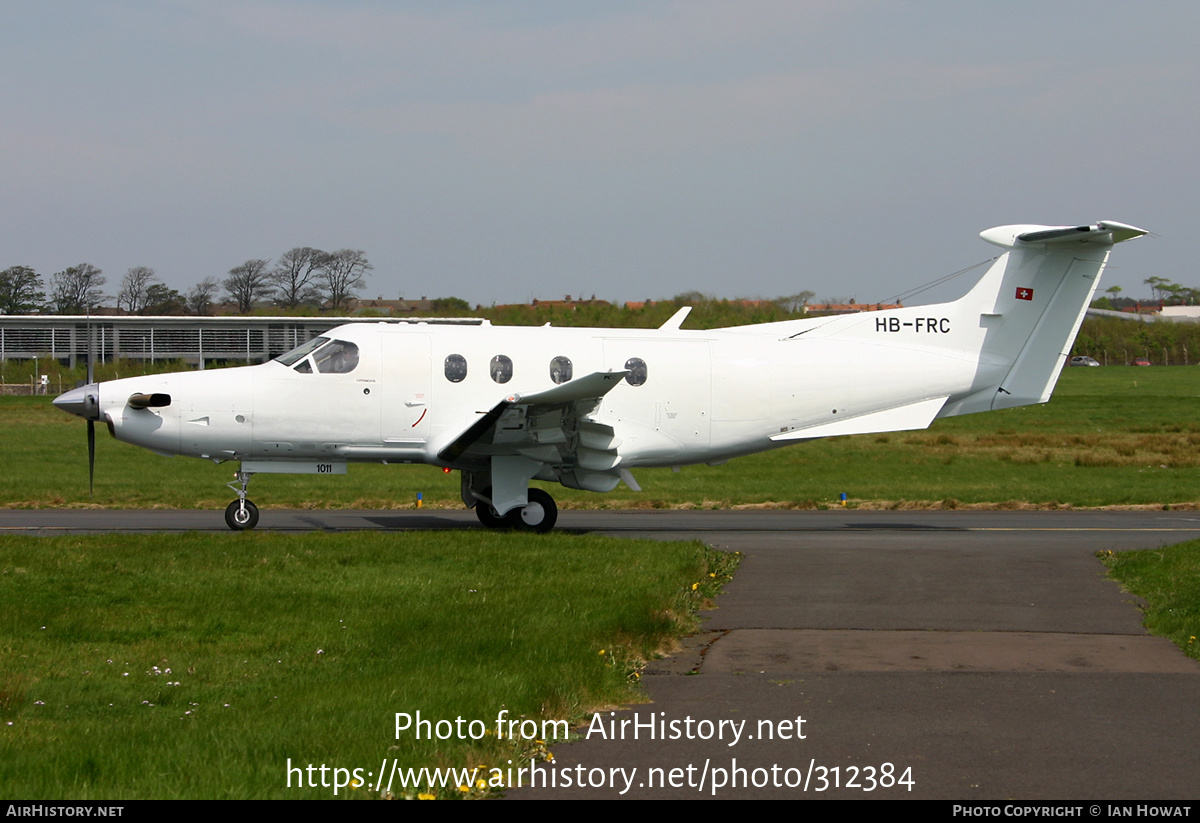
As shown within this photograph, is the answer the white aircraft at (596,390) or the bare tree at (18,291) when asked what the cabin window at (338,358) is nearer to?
the white aircraft at (596,390)

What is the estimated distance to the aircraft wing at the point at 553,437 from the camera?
15328 mm

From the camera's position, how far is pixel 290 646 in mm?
8805

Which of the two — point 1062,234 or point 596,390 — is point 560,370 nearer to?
point 596,390

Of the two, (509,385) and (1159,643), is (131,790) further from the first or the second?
(509,385)

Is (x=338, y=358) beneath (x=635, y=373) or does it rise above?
above

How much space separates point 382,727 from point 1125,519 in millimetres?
17296

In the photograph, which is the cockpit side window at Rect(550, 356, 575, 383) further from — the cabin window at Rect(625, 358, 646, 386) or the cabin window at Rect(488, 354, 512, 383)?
the cabin window at Rect(625, 358, 646, 386)

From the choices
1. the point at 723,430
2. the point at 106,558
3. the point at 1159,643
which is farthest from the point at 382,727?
the point at 723,430

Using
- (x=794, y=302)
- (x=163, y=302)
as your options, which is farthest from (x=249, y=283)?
(x=794, y=302)

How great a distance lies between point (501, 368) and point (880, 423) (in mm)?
6146

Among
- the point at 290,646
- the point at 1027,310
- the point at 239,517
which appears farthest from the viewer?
the point at 1027,310

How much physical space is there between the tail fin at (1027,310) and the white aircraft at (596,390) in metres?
0.02

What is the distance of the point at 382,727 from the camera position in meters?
6.26
